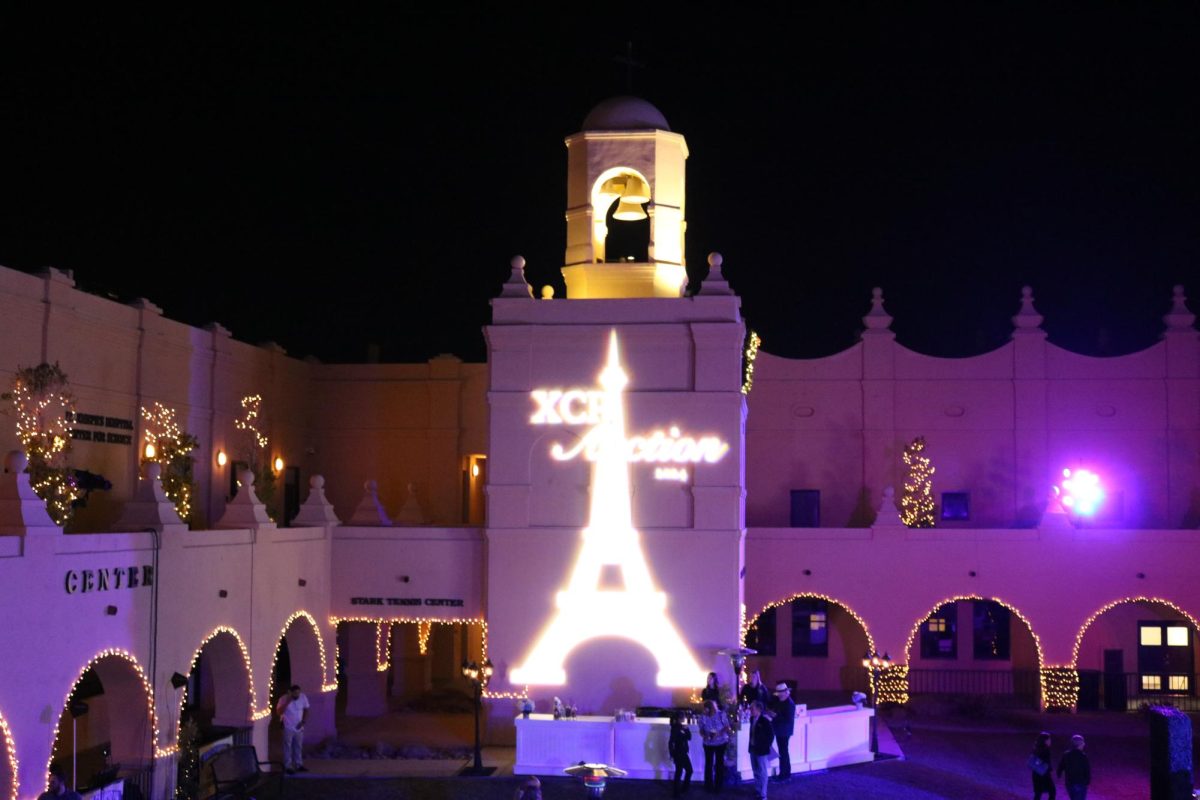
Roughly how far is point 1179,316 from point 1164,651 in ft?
26.3

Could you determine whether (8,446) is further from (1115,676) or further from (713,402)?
(1115,676)

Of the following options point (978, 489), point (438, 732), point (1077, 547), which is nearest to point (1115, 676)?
point (1077, 547)

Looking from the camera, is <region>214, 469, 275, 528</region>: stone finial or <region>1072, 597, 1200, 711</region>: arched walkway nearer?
<region>214, 469, 275, 528</region>: stone finial

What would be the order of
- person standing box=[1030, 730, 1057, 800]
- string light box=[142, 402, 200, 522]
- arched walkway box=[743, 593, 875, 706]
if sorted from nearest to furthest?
1. person standing box=[1030, 730, 1057, 800]
2. string light box=[142, 402, 200, 522]
3. arched walkway box=[743, 593, 875, 706]

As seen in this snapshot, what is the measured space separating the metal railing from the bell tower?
466 inches

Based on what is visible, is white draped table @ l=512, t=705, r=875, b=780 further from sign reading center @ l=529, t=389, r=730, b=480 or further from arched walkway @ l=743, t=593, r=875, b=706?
arched walkway @ l=743, t=593, r=875, b=706

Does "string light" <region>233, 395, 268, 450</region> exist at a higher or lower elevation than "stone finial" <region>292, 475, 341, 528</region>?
higher

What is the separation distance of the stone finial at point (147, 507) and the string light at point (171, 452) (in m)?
6.57

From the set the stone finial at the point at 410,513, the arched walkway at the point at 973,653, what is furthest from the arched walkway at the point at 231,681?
the arched walkway at the point at 973,653

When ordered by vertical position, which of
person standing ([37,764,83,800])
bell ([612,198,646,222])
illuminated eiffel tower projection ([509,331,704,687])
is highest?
bell ([612,198,646,222])

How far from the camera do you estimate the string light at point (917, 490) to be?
104 ft

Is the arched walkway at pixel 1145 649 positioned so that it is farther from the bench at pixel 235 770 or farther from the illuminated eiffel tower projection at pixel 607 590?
the bench at pixel 235 770

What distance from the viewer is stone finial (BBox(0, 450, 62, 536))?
16234 millimetres

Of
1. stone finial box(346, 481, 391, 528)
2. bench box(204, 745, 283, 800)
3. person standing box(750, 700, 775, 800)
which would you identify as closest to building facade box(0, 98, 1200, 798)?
stone finial box(346, 481, 391, 528)
